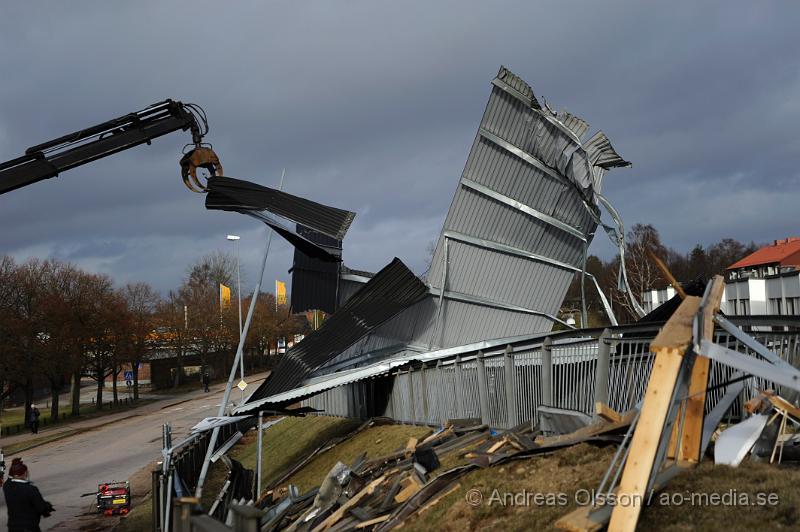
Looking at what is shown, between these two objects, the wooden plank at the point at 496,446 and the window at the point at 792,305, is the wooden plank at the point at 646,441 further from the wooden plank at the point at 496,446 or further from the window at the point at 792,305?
the window at the point at 792,305

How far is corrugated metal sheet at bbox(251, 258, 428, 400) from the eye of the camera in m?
20.2

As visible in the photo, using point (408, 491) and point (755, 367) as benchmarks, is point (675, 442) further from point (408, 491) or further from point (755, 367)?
point (408, 491)

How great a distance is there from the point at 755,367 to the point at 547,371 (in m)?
6.31

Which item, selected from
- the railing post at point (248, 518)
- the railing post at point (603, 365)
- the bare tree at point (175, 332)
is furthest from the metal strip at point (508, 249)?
the bare tree at point (175, 332)

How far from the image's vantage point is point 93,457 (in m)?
31.1

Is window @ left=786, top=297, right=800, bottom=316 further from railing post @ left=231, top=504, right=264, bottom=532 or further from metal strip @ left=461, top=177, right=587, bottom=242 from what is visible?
railing post @ left=231, top=504, right=264, bottom=532

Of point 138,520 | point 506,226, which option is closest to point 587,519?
point 138,520

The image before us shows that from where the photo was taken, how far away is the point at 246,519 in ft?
16.9

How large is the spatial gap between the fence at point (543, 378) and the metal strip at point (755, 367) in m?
3.62

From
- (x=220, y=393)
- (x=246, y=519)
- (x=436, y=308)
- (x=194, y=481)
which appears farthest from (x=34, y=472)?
(x=220, y=393)

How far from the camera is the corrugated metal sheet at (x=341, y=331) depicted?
2023 cm

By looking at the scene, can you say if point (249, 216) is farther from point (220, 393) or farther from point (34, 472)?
point (220, 393)

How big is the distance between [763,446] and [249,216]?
15285 millimetres

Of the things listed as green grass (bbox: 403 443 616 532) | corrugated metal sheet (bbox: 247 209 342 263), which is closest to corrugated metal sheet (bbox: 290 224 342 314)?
corrugated metal sheet (bbox: 247 209 342 263)
